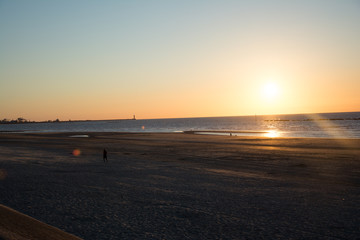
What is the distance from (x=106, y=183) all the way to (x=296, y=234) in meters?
10.3

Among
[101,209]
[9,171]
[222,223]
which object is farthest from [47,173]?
[222,223]

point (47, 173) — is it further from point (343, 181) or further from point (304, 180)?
point (343, 181)

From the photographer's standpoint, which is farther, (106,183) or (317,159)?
(317,159)

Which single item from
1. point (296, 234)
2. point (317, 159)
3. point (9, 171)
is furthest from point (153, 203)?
point (317, 159)

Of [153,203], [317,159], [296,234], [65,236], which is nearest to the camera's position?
[65,236]

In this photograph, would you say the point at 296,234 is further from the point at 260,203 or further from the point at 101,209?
the point at 101,209

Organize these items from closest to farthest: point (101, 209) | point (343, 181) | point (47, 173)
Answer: point (101, 209), point (343, 181), point (47, 173)

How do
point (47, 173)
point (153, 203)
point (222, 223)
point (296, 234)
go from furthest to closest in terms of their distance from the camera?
point (47, 173), point (153, 203), point (222, 223), point (296, 234)

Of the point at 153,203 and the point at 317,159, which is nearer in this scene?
the point at 153,203

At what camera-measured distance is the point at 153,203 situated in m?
12.5

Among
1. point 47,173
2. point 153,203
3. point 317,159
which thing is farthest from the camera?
point 317,159

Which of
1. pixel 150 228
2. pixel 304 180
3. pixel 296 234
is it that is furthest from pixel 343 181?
pixel 150 228

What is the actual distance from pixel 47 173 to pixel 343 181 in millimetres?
17205

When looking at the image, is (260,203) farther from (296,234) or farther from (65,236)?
(65,236)
